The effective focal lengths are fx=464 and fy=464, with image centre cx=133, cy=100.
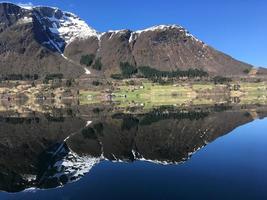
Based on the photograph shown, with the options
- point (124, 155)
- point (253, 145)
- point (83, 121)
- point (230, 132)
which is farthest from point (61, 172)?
point (83, 121)

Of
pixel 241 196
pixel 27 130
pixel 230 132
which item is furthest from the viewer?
pixel 27 130

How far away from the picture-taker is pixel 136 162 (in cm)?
4641

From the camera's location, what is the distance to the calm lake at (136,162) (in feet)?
112

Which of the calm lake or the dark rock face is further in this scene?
the dark rock face

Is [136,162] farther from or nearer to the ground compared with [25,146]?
farther from the ground

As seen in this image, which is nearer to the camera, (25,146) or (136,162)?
(136,162)

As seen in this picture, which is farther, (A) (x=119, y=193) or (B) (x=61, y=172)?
(B) (x=61, y=172)

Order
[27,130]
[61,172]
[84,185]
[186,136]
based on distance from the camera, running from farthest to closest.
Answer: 1. [27,130]
2. [186,136]
3. [61,172]
4. [84,185]

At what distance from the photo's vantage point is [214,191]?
33188mm

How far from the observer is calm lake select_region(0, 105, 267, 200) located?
112ft

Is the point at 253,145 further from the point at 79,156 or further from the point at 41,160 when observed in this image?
the point at 41,160

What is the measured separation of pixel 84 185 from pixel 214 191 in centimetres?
1019

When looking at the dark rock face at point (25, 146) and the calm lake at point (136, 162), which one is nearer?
the calm lake at point (136, 162)

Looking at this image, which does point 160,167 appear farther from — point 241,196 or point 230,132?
point 230,132
